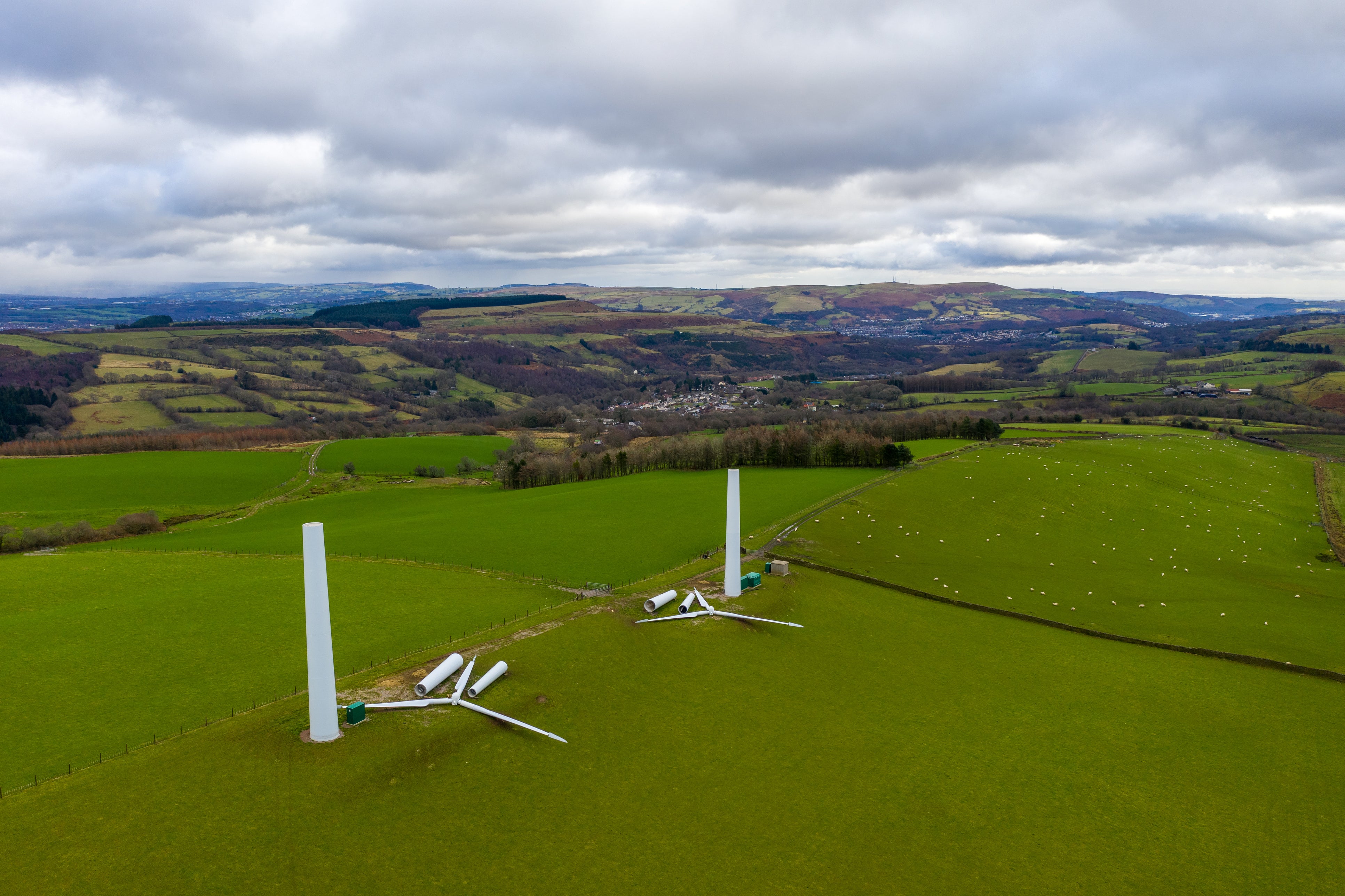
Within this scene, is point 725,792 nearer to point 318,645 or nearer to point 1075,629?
point 318,645

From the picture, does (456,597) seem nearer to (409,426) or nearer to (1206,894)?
(1206,894)

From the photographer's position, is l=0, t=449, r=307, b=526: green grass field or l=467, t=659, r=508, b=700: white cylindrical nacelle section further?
l=0, t=449, r=307, b=526: green grass field

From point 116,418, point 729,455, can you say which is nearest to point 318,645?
point 729,455

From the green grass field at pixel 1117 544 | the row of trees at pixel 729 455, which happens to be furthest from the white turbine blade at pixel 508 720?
the row of trees at pixel 729 455

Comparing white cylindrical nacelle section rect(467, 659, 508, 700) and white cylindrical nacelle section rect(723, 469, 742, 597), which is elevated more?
white cylindrical nacelle section rect(723, 469, 742, 597)

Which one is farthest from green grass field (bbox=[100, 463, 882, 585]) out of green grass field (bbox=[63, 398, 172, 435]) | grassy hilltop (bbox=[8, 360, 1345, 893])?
green grass field (bbox=[63, 398, 172, 435])

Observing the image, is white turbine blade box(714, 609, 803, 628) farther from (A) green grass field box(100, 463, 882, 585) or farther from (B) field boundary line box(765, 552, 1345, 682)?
(A) green grass field box(100, 463, 882, 585)

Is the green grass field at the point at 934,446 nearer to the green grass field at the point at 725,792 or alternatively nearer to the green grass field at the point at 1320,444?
the green grass field at the point at 1320,444
